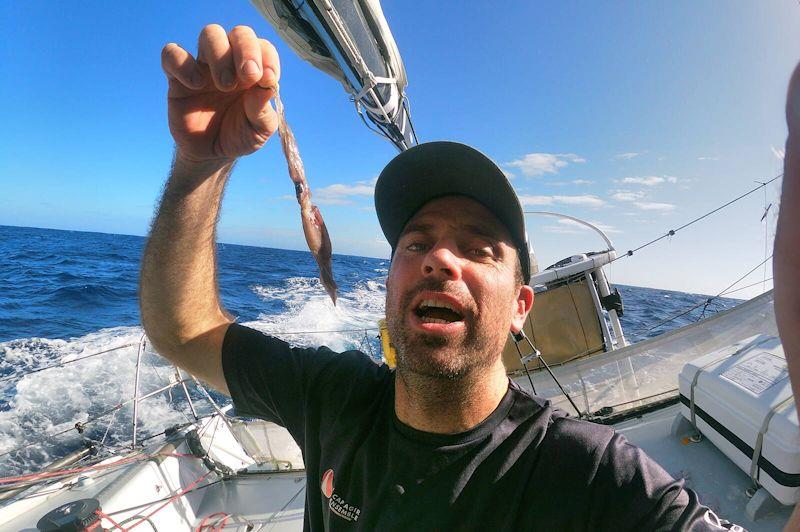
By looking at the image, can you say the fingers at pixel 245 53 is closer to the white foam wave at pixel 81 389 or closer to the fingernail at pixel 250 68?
the fingernail at pixel 250 68

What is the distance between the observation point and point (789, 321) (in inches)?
20.1

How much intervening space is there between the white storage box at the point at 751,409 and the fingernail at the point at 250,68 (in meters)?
2.67

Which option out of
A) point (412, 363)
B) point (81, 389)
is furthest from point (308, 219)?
Result: point (81, 389)

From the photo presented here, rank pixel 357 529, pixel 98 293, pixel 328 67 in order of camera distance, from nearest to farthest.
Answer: pixel 357 529 → pixel 328 67 → pixel 98 293

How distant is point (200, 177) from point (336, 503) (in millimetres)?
1280

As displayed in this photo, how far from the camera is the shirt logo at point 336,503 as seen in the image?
128 cm

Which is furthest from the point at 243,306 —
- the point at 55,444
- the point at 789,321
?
the point at 789,321

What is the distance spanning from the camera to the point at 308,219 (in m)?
1.69

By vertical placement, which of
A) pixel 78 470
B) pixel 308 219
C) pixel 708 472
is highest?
pixel 308 219

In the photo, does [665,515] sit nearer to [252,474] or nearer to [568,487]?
[568,487]

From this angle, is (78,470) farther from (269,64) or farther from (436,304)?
(269,64)

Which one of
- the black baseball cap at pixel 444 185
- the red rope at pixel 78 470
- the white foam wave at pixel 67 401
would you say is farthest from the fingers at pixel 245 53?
the white foam wave at pixel 67 401

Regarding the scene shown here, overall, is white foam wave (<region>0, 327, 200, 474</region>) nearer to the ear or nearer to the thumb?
Answer: the thumb

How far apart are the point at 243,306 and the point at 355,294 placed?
5.94 metres
